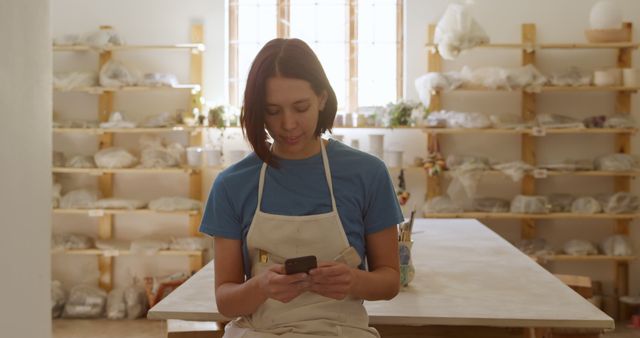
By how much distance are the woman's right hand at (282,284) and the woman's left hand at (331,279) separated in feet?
0.06

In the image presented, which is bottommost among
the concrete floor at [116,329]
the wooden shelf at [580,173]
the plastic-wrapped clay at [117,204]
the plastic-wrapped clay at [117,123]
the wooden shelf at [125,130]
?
the concrete floor at [116,329]

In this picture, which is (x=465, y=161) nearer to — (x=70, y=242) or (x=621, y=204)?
(x=621, y=204)

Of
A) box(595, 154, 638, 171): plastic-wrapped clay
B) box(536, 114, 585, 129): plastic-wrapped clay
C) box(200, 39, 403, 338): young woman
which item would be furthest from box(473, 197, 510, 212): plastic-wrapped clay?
box(200, 39, 403, 338): young woman

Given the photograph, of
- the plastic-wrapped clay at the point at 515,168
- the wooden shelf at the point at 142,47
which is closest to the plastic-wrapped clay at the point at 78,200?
the wooden shelf at the point at 142,47

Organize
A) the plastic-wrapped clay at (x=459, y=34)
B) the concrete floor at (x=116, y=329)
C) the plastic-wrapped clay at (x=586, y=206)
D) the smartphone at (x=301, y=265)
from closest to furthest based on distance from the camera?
the smartphone at (x=301, y=265) < the plastic-wrapped clay at (x=459, y=34) < the concrete floor at (x=116, y=329) < the plastic-wrapped clay at (x=586, y=206)

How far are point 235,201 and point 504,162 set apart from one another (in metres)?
4.70

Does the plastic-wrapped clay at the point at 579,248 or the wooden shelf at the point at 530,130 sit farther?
the plastic-wrapped clay at the point at 579,248

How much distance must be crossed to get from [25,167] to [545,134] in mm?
5031

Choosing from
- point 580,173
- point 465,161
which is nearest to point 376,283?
point 465,161

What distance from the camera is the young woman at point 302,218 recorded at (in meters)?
1.87

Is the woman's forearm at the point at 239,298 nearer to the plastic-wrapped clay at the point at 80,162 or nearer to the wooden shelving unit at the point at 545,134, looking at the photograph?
the wooden shelving unit at the point at 545,134

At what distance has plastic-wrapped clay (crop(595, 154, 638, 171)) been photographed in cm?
603

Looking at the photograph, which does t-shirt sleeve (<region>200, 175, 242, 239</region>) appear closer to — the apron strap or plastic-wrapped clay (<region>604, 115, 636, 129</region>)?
the apron strap

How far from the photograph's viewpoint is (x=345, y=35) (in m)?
6.54
